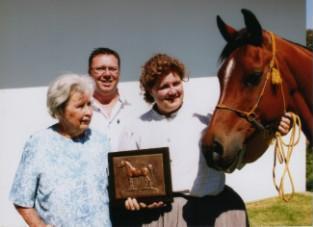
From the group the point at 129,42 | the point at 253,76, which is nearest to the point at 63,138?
the point at 253,76

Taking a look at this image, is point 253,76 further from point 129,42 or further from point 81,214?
point 129,42

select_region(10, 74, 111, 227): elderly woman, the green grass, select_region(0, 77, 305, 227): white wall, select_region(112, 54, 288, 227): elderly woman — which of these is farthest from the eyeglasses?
the green grass

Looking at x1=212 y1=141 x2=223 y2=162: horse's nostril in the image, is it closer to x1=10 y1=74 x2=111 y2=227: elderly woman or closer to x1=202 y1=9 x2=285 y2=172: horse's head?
x1=202 y1=9 x2=285 y2=172: horse's head

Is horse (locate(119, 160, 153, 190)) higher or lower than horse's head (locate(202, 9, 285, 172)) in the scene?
lower

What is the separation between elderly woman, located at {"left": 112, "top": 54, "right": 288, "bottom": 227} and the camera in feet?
6.10

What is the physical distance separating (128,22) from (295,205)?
2260 millimetres

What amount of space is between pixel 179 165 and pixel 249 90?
44cm

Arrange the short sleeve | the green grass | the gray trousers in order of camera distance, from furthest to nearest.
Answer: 1. the green grass
2. the gray trousers
3. the short sleeve

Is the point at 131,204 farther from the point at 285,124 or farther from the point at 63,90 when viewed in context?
the point at 285,124

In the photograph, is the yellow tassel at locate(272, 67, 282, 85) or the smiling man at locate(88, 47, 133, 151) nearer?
the yellow tassel at locate(272, 67, 282, 85)

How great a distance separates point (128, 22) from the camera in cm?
397

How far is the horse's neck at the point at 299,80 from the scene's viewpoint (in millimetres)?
1916

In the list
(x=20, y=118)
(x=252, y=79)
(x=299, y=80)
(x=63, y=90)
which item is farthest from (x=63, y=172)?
(x=20, y=118)

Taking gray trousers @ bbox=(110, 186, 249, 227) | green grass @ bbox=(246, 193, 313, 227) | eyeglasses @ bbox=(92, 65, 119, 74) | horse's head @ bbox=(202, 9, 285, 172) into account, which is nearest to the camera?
horse's head @ bbox=(202, 9, 285, 172)
